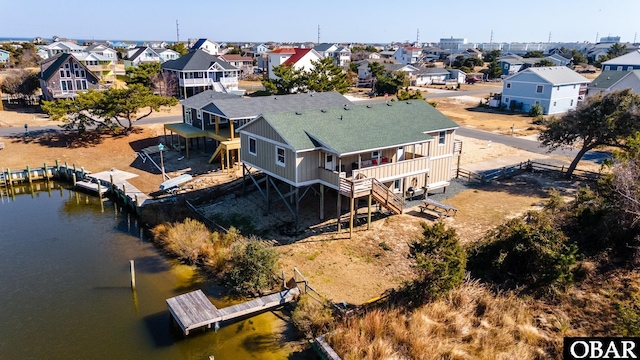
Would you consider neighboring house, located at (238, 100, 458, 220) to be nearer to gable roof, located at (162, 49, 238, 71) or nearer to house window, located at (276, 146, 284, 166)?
house window, located at (276, 146, 284, 166)

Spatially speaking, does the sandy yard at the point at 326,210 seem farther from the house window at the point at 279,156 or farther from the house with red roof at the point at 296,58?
the house with red roof at the point at 296,58

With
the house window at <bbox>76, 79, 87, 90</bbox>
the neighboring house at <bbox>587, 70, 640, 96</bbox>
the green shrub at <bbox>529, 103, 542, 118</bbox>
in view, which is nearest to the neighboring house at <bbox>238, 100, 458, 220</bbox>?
the green shrub at <bbox>529, 103, 542, 118</bbox>

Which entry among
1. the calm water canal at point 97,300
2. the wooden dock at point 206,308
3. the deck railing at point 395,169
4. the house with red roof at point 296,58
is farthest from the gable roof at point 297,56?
the wooden dock at point 206,308

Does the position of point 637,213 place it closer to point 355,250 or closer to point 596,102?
point 355,250

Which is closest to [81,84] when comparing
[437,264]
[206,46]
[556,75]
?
[437,264]

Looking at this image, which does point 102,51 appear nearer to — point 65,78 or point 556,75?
point 65,78

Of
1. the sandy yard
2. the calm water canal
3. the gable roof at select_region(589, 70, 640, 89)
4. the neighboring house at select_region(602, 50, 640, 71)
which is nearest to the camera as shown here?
the calm water canal

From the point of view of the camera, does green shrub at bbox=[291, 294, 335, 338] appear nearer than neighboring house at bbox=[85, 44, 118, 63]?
Yes
